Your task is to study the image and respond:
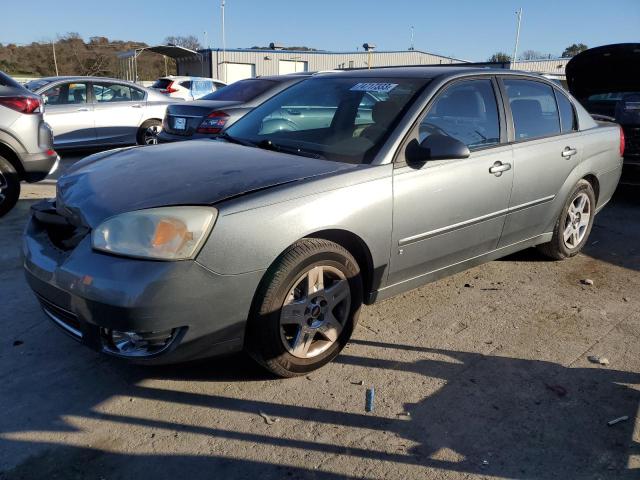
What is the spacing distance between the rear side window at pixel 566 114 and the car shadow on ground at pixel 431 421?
233 cm

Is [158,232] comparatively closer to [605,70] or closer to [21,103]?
[21,103]

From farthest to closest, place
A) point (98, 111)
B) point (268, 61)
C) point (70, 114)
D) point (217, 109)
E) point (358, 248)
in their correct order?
point (268, 61) → point (98, 111) → point (70, 114) → point (217, 109) → point (358, 248)

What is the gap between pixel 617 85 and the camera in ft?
24.3

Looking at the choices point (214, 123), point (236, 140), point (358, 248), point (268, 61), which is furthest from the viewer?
point (268, 61)

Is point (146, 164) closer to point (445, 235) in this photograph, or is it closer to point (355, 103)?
point (355, 103)

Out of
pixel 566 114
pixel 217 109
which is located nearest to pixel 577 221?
pixel 566 114

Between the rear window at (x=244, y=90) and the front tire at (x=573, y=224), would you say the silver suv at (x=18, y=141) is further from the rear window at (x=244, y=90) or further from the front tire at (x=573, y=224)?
the front tire at (x=573, y=224)

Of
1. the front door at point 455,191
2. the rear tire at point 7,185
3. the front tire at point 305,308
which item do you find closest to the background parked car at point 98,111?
the rear tire at point 7,185

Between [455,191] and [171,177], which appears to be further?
[455,191]

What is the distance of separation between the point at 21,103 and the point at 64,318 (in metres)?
3.98

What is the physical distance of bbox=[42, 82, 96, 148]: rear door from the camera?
30.1 feet

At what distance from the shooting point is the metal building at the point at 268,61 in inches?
1350

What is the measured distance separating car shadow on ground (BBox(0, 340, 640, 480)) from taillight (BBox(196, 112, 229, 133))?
446 centimetres

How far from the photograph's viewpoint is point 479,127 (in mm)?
3844
